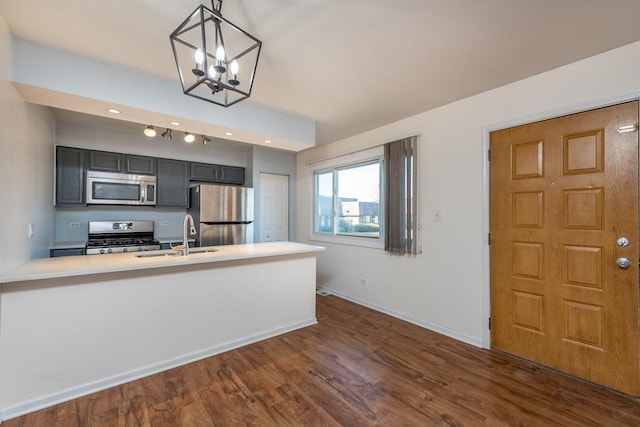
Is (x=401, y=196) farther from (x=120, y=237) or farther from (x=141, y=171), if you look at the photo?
(x=120, y=237)

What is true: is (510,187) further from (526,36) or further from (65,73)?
(65,73)

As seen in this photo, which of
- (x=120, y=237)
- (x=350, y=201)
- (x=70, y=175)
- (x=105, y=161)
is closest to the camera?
(x=70, y=175)

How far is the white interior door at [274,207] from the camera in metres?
5.07

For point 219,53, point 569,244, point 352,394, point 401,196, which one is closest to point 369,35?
point 219,53

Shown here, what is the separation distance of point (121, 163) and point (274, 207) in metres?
2.43

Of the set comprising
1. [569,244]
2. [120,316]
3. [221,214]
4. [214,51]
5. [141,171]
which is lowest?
[120,316]

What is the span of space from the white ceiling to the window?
1550 millimetres

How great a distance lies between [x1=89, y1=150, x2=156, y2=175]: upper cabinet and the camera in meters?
3.84

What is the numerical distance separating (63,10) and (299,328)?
322cm

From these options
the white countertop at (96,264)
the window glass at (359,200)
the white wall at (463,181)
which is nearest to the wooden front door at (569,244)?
the white wall at (463,181)

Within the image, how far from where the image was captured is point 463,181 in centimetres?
286

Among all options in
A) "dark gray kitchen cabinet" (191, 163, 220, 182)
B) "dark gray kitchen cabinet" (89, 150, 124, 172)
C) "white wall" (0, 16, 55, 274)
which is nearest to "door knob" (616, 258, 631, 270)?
→ "white wall" (0, 16, 55, 274)

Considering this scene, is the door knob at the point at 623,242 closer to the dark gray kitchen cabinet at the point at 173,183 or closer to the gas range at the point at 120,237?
the gas range at the point at 120,237

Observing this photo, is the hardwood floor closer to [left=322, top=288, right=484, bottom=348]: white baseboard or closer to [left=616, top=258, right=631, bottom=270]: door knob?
[left=322, top=288, right=484, bottom=348]: white baseboard
